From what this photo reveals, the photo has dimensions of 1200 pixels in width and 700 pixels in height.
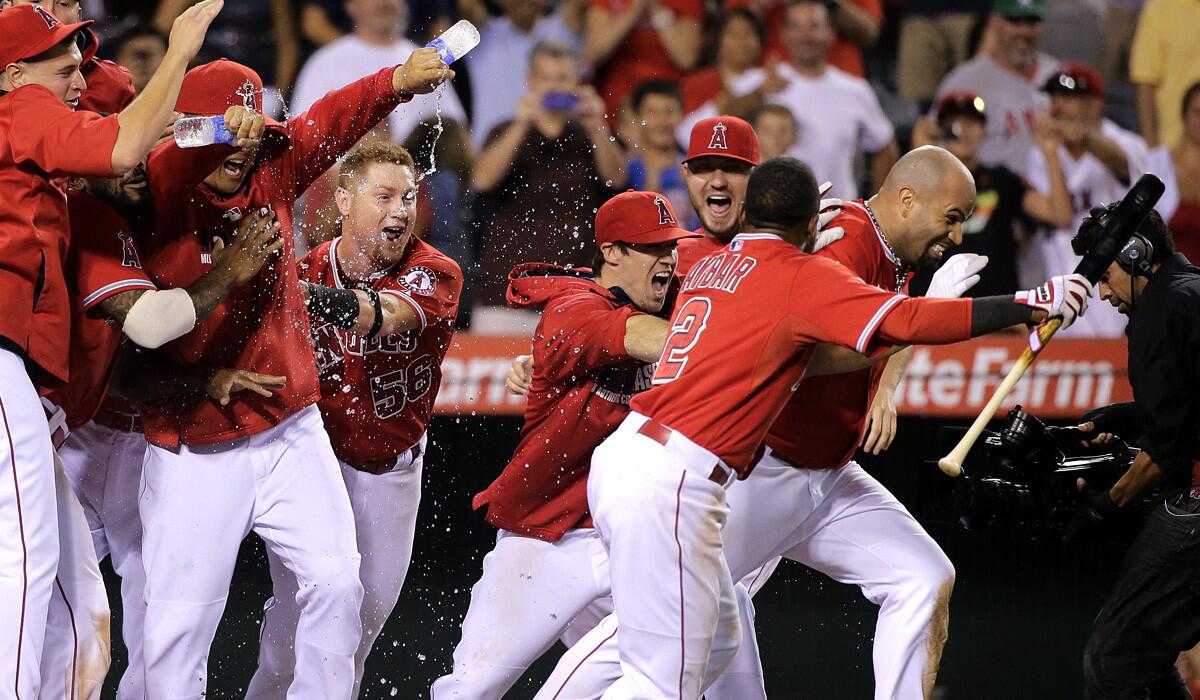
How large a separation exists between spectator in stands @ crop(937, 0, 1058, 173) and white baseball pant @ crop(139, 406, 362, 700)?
4.81 m

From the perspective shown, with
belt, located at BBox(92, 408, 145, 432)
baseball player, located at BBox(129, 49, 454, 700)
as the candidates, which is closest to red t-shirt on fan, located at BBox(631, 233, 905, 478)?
baseball player, located at BBox(129, 49, 454, 700)

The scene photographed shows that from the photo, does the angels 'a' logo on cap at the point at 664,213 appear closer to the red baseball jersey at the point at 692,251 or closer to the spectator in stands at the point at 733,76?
A: the red baseball jersey at the point at 692,251

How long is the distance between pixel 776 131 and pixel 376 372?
362 centimetres

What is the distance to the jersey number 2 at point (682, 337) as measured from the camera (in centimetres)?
383

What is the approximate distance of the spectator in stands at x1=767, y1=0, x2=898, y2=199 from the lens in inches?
314

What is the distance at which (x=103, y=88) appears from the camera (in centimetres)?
478

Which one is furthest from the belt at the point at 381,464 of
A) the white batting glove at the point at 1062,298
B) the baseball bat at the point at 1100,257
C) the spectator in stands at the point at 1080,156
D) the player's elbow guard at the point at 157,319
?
the spectator in stands at the point at 1080,156

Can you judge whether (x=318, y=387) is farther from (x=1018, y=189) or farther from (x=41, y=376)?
(x=1018, y=189)

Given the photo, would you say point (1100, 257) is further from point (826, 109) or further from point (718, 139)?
point (826, 109)

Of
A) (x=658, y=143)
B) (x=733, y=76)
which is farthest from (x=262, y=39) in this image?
(x=733, y=76)

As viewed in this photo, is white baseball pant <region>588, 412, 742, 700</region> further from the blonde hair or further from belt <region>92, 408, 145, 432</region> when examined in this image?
belt <region>92, 408, 145, 432</region>

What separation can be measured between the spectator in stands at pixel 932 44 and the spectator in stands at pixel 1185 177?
4.14 feet

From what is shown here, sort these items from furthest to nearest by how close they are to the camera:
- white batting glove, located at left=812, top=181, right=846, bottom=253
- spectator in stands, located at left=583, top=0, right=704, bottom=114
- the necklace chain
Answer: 1. spectator in stands, located at left=583, top=0, right=704, bottom=114
2. the necklace chain
3. white batting glove, located at left=812, top=181, right=846, bottom=253

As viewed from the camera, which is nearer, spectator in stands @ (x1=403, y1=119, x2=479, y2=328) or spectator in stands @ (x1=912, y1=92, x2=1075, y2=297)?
spectator in stands @ (x1=403, y1=119, x2=479, y2=328)
